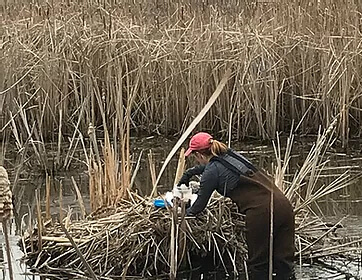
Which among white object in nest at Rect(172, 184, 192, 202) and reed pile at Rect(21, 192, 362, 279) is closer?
white object in nest at Rect(172, 184, 192, 202)

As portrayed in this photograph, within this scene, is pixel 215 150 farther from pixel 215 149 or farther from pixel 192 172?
pixel 192 172

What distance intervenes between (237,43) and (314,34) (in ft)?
2.36

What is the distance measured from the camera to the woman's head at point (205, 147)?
434 centimetres

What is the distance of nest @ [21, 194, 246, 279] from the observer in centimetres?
450

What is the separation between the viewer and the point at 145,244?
14.8 feet

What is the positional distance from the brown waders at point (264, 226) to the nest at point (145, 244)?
19 centimetres

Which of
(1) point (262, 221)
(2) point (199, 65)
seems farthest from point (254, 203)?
(2) point (199, 65)

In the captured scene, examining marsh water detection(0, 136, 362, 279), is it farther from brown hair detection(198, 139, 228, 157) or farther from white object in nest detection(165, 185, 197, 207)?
brown hair detection(198, 139, 228, 157)

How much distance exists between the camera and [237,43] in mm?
7656

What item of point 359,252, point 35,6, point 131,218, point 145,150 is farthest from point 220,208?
point 35,6

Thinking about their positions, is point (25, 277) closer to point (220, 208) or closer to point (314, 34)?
point (220, 208)

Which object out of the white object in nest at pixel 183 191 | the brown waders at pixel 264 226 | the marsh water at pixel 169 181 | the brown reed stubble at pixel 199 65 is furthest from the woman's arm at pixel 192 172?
the brown reed stubble at pixel 199 65

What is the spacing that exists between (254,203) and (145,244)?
2.10ft

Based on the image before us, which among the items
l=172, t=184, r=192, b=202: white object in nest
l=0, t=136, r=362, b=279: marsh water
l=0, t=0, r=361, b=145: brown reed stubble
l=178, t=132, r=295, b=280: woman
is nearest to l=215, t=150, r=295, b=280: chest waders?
l=178, t=132, r=295, b=280: woman
